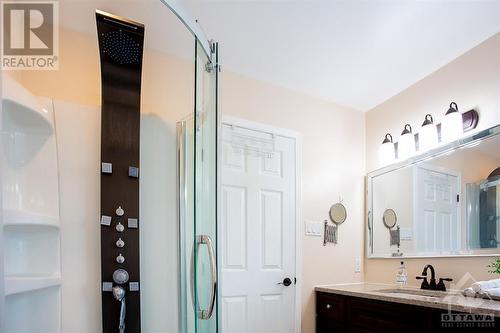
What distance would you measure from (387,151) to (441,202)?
721mm

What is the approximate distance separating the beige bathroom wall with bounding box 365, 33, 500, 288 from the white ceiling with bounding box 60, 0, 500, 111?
0.09 meters

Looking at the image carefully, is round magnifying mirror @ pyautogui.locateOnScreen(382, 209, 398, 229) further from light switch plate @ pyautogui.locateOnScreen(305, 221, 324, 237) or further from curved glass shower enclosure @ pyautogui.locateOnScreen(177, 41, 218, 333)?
curved glass shower enclosure @ pyautogui.locateOnScreen(177, 41, 218, 333)

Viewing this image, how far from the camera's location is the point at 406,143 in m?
3.00

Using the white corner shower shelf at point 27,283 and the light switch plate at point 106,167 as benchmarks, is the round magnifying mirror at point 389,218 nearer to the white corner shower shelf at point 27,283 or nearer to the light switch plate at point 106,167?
the light switch plate at point 106,167

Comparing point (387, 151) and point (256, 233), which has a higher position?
point (387, 151)

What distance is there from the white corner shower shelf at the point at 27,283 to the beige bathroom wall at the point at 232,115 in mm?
149

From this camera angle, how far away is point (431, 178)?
273cm

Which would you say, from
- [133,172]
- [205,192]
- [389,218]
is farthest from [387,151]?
[133,172]

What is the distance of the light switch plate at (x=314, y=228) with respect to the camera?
305 cm

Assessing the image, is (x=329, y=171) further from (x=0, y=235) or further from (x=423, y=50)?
(x=0, y=235)

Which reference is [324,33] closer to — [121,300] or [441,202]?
[441,202]

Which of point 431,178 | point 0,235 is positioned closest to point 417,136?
point 431,178

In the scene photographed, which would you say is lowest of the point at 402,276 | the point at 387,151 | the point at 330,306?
the point at 330,306

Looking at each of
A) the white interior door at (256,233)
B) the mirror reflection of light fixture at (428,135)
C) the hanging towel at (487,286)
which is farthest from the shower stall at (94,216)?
the mirror reflection of light fixture at (428,135)
